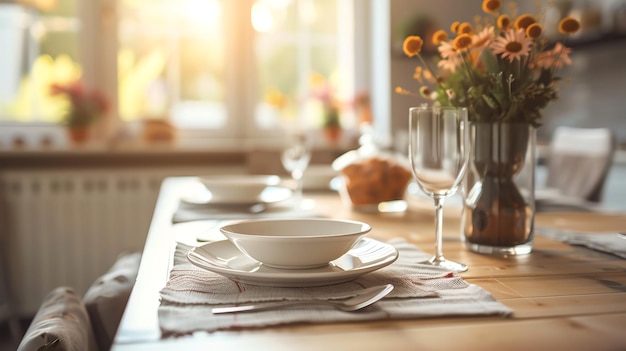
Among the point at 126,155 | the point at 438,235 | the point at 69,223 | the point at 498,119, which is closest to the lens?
the point at 438,235

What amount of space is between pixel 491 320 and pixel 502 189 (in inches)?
16.3

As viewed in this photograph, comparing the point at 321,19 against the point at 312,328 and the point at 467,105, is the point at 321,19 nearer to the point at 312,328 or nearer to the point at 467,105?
the point at 467,105

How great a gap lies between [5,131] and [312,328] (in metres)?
2.99

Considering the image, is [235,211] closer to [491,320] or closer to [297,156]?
[297,156]

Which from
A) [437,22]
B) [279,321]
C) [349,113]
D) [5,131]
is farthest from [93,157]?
[279,321]

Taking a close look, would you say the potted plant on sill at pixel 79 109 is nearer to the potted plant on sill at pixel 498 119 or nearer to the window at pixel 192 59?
the window at pixel 192 59

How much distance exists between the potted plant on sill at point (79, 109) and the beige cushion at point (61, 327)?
2.16 m

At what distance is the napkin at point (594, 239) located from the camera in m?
0.96

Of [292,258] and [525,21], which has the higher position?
[525,21]

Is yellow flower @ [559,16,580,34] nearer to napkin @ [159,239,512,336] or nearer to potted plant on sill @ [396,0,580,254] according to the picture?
potted plant on sill @ [396,0,580,254]

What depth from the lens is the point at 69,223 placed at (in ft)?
9.80

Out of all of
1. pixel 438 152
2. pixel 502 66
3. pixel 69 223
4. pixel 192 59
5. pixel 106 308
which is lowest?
pixel 69 223

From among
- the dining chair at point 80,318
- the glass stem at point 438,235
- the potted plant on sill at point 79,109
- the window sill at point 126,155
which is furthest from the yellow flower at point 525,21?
the potted plant on sill at point 79,109

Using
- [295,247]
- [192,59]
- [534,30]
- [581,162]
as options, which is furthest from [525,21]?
[192,59]
